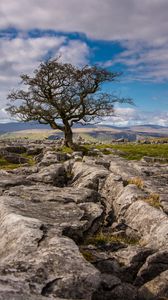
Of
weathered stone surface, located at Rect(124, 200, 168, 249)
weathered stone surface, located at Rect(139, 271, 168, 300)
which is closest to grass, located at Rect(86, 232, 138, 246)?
weathered stone surface, located at Rect(124, 200, 168, 249)

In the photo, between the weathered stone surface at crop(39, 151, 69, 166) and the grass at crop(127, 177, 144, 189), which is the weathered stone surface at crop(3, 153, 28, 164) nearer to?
the weathered stone surface at crop(39, 151, 69, 166)

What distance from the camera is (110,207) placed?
25.2m

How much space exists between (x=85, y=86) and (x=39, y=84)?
9647 millimetres

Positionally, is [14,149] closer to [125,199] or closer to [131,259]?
[125,199]

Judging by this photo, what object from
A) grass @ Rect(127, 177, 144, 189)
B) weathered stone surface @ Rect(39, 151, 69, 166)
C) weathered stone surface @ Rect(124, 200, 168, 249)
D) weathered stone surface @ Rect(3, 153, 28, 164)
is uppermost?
grass @ Rect(127, 177, 144, 189)

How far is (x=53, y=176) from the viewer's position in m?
32.1

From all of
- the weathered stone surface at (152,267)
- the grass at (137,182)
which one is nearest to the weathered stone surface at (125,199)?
the grass at (137,182)

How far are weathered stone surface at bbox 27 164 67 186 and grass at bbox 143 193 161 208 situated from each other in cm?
1060

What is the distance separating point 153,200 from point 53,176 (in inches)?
471

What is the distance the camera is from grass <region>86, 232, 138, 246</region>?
18.0 metres

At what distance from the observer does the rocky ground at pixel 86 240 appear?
11.4 m

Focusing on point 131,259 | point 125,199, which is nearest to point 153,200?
point 125,199

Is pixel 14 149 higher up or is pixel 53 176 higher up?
pixel 53 176

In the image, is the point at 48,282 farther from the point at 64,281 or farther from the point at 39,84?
the point at 39,84
